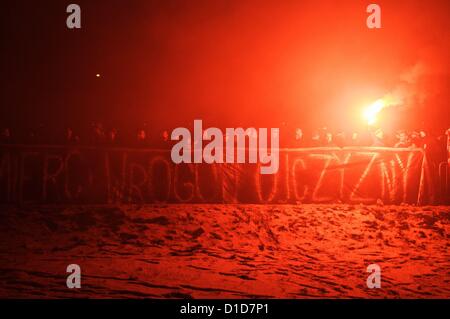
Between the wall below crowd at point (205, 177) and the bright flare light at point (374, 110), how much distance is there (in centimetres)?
347

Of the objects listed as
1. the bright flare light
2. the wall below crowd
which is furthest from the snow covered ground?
the bright flare light

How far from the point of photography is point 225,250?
8.67 meters

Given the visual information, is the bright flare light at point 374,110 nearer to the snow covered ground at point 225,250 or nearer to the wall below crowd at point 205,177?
the wall below crowd at point 205,177

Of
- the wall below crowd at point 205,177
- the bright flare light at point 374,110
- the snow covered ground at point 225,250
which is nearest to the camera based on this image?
the snow covered ground at point 225,250

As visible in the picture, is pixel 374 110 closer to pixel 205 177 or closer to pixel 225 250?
pixel 205 177

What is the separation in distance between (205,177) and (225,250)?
2.38 metres

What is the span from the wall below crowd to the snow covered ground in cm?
34

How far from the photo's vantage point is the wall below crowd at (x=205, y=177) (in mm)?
9992

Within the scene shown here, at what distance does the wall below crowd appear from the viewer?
999 centimetres

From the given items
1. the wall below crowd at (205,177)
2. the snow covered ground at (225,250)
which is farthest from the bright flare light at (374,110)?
the snow covered ground at (225,250)

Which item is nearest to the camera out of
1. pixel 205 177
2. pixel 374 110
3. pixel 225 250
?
pixel 225 250

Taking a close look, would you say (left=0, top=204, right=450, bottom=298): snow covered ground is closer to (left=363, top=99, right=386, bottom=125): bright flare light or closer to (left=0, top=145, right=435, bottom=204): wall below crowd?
(left=0, top=145, right=435, bottom=204): wall below crowd

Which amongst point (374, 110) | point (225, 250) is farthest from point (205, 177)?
point (374, 110)
